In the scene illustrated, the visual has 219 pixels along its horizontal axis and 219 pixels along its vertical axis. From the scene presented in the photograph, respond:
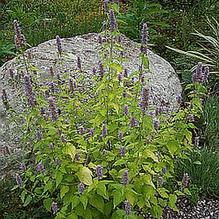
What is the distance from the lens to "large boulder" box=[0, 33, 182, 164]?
4.61 metres

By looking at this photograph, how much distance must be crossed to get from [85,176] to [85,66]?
1.99 meters

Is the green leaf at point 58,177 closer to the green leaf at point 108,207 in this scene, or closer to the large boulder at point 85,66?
the green leaf at point 108,207

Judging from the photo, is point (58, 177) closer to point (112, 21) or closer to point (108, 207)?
point (108, 207)

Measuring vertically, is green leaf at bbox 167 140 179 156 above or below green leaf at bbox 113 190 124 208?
above

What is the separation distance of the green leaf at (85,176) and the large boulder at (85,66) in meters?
1.55

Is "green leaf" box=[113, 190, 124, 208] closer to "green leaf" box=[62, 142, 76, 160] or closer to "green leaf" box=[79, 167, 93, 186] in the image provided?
"green leaf" box=[79, 167, 93, 186]

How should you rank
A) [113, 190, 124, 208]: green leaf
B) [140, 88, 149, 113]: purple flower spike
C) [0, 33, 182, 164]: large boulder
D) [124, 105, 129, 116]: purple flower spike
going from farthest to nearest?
[0, 33, 182, 164]: large boulder, [124, 105, 129, 116]: purple flower spike, [113, 190, 124, 208]: green leaf, [140, 88, 149, 113]: purple flower spike

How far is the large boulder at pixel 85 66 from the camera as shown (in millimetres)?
4611

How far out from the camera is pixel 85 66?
15.7 ft

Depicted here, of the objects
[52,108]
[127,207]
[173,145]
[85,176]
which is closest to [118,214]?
[127,207]

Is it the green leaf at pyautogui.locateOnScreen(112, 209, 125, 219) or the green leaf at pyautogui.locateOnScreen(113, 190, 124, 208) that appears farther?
the green leaf at pyautogui.locateOnScreen(112, 209, 125, 219)

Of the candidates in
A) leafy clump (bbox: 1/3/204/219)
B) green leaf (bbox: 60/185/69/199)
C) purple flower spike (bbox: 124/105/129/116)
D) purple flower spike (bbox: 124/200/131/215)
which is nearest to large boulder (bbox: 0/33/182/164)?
leafy clump (bbox: 1/3/204/219)

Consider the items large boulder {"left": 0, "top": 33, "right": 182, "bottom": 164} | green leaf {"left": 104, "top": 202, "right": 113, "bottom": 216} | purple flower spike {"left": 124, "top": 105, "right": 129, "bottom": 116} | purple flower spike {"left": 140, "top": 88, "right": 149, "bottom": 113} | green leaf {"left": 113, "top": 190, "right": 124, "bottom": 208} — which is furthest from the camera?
large boulder {"left": 0, "top": 33, "right": 182, "bottom": 164}

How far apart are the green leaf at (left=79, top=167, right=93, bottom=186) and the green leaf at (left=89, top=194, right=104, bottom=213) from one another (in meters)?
0.26
